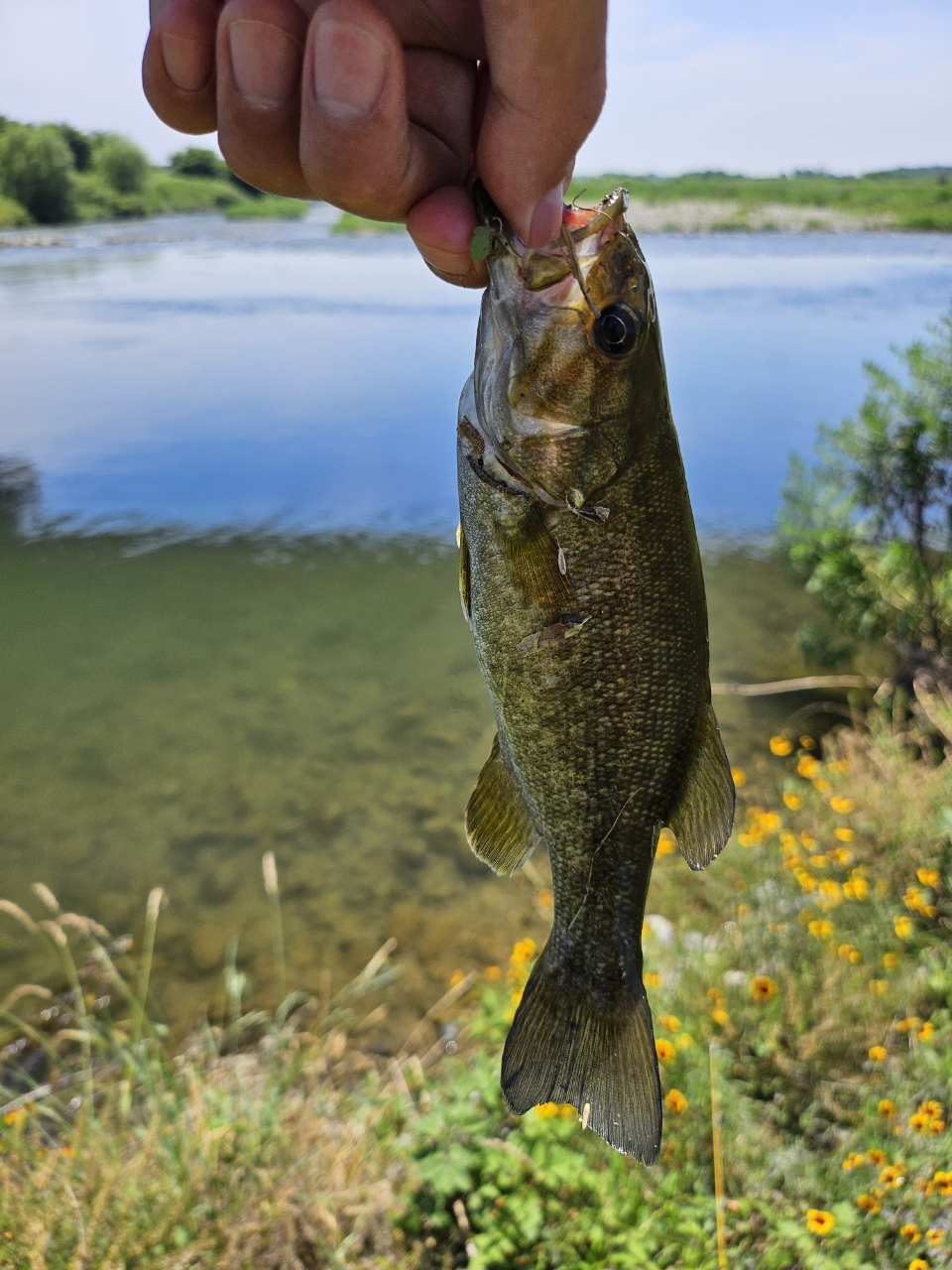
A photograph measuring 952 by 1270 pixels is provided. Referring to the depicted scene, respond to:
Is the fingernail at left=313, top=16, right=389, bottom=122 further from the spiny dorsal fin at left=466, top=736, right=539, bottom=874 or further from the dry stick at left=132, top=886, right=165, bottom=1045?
the dry stick at left=132, top=886, right=165, bottom=1045

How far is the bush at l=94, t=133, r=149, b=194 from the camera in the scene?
4094cm

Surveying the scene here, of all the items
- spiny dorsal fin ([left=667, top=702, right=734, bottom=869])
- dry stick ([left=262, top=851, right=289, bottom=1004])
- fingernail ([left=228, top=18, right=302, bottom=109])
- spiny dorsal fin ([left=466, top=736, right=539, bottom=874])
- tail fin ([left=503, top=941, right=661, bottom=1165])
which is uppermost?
fingernail ([left=228, top=18, right=302, bottom=109])

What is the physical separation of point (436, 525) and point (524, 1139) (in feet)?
26.7

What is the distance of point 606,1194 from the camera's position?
110 inches

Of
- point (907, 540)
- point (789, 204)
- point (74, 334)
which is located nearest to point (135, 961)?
point (907, 540)

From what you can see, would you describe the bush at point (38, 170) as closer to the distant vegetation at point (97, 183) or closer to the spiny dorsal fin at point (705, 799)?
the distant vegetation at point (97, 183)

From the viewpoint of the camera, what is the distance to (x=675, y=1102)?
3.06m

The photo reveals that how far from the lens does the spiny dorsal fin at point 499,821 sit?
172cm

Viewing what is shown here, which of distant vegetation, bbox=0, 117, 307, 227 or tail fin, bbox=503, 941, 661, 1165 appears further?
distant vegetation, bbox=0, 117, 307, 227

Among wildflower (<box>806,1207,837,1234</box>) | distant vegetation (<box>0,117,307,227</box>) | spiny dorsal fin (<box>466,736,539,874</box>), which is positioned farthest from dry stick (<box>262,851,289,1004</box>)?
distant vegetation (<box>0,117,307,227</box>)

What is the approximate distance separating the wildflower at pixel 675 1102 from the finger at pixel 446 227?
280 centimetres

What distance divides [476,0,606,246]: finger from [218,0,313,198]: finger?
0.42 meters

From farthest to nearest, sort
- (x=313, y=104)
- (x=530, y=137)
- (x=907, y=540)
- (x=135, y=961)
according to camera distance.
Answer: (x=907, y=540)
(x=135, y=961)
(x=313, y=104)
(x=530, y=137)

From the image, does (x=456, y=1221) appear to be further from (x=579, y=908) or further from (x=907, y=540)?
(x=907, y=540)
